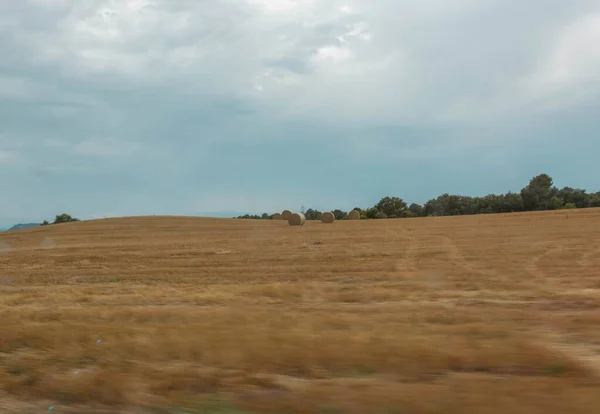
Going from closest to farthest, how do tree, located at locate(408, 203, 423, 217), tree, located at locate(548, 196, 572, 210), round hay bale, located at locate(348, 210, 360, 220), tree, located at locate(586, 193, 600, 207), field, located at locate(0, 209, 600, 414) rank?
field, located at locate(0, 209, 600, 414), round hay bale, located at locate(348, 210, 360, 220), tree, located at locate(548, 196, 572, 210), tree, located at locate(586, 193, 600, 207), tree, located at locate(408, 203, 423, 217)

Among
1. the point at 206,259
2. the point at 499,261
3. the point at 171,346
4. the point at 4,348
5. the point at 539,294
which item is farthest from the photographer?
the point at 206,259

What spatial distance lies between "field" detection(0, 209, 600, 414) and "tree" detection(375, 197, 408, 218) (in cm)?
7480

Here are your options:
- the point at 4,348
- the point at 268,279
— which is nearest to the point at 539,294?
the point at 268,279

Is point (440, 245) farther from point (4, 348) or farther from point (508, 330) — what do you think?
point (4, 348)

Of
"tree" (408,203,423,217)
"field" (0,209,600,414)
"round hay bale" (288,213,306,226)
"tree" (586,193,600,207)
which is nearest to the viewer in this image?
"field" (0,209,600,414)

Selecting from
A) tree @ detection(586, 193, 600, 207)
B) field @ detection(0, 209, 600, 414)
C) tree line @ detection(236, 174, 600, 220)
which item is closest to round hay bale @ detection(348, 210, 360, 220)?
tree line @ detection(236, 174, 600, 220)

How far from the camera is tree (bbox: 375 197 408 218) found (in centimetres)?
9069

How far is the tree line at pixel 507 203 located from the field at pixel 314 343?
5437 cm

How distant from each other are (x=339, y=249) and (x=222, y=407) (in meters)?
18.1

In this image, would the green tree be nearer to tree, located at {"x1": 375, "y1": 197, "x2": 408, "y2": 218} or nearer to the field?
tree, located at {"x1": 375, "y1": 197, "x2": 408, "y2": 218}

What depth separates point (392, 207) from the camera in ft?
306

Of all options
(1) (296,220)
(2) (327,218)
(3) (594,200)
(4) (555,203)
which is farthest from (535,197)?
(1) (296,220)

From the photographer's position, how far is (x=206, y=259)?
21.4 m

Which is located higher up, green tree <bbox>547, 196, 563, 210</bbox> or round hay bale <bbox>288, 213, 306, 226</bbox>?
green tree <bbox>547, 196, 563, 210</bbox>
